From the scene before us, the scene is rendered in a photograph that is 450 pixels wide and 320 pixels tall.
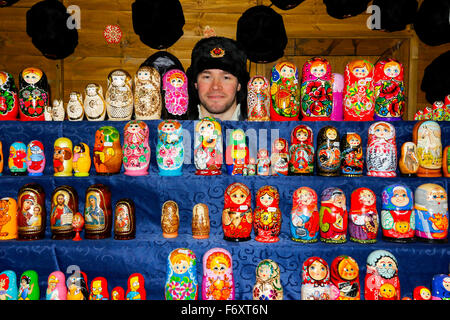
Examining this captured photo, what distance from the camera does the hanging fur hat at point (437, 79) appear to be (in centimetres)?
412

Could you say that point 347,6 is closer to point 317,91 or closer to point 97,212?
point 317,91

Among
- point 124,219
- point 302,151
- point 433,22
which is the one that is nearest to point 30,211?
point 124,219

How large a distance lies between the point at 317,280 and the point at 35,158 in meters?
2.49

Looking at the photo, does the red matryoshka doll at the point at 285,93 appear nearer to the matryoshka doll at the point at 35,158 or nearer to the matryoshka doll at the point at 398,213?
the matryoshka doll at the point at 398,213

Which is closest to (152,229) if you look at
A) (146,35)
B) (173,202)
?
(173,202)

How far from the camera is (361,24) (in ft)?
14.2

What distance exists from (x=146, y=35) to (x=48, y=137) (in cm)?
164

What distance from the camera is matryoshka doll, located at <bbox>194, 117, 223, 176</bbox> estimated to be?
9.57 ft

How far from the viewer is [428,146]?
285 centimetres

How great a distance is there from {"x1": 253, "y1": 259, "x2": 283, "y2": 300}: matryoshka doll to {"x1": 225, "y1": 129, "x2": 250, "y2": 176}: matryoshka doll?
0.80 m

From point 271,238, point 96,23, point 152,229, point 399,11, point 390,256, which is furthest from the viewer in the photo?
point 96,23

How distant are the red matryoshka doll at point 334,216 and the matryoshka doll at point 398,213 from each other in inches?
13.1

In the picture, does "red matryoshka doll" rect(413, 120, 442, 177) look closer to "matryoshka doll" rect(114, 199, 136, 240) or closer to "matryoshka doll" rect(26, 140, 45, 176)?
"matryoshka doll" rect(114, 199, 136, 240)

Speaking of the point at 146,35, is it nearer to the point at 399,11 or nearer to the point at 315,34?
the point at 315,34
